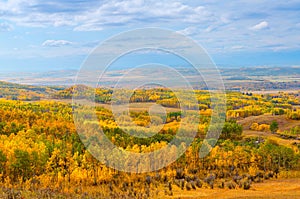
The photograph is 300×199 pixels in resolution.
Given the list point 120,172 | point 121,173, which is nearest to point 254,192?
point 121,173

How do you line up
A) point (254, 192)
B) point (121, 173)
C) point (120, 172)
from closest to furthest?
point (254, 192), point (121, 173), point (120, 172)

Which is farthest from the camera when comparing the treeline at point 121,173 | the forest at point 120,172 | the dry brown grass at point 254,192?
the treeline at point 121,173

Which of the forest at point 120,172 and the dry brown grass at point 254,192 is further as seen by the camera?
the forest at point 120,172

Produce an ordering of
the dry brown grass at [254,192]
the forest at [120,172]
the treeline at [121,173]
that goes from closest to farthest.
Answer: the dry brown grass at [254,192], the forest at [120,172], the treeline at [121,173]

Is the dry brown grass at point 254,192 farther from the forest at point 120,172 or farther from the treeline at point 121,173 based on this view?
the treeline at point 121,173

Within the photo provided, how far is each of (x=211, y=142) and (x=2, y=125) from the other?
3258 cm

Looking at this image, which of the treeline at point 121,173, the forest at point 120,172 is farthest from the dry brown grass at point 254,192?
the treeline at point 121,173

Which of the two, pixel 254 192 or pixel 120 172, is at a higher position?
pixel 254 192

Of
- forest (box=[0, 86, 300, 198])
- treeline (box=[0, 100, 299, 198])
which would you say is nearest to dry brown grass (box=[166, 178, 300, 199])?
forest (box=[0, 86, 300, 198])

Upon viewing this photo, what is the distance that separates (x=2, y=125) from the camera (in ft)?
188

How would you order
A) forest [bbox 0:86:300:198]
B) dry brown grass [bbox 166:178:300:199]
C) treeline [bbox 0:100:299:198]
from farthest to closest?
treeline [bbox 0:100:299:198] < forest [bbox 0:86:300:198] < dry brown grass [bbox 166:178:300:199]

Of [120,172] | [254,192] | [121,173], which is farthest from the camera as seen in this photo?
[120,172]

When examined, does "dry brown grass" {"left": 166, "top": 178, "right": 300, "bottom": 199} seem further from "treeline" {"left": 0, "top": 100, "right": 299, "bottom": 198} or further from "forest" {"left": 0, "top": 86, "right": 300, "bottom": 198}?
"treeline" {"left": 0, "top": 100, "right": 299, "bottom": 198}

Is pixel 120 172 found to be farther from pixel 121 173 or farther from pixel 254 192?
pixel 254 192
